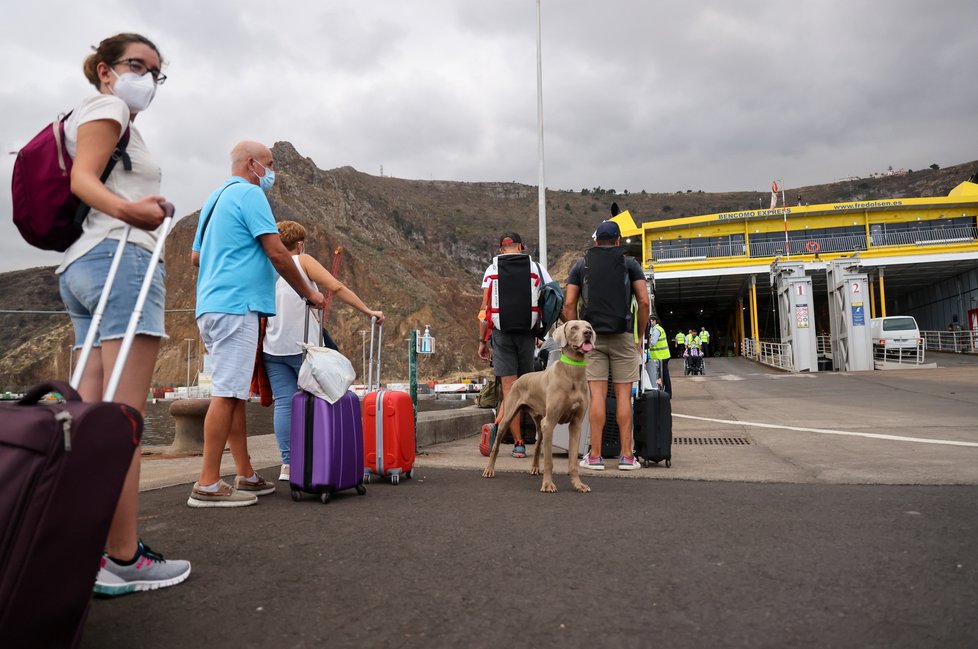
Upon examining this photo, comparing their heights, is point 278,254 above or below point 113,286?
above

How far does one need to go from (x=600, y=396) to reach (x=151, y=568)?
3.89 meters

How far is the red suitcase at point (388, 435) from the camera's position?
488cm

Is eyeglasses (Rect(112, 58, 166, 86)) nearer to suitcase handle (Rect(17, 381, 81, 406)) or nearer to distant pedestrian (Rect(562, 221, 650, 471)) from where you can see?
suitcase handle (Rect(17, 381, 81, 406))

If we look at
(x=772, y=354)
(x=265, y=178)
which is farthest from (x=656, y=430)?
(x=772, y=354)

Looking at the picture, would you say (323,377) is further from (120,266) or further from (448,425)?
(448,425)

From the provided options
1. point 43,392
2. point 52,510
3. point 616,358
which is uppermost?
point 616,358

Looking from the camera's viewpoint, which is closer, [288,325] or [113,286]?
[113,286]

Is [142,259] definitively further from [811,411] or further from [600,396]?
[811,411]

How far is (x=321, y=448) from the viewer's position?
4.07 metres

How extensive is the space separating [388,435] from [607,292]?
2.14m

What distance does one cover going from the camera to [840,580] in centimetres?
239

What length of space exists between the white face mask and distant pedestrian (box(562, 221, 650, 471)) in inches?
148

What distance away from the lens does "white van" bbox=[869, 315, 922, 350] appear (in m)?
27.0

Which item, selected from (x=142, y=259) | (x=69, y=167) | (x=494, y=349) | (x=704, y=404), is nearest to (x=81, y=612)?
(x=142, y=259)
